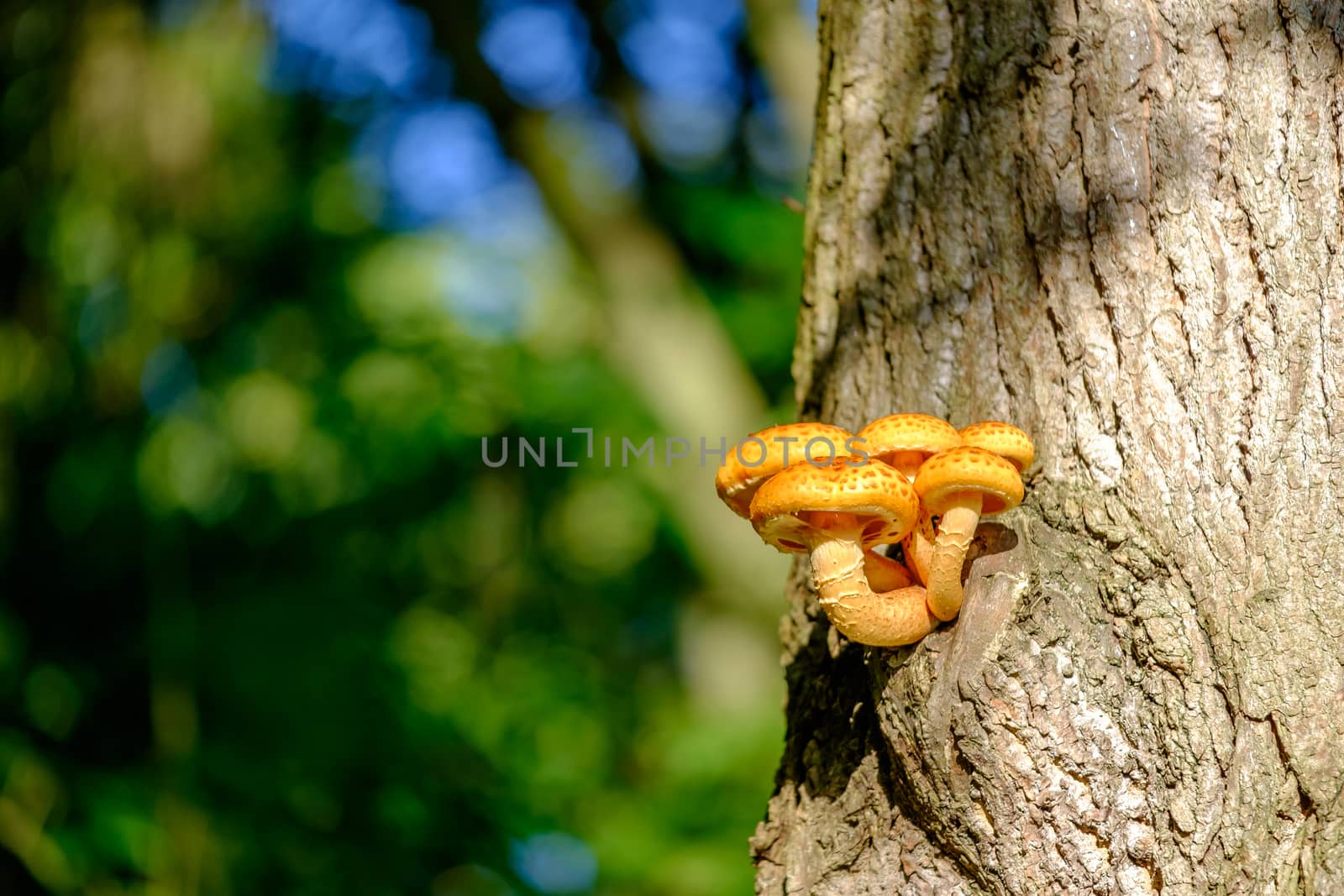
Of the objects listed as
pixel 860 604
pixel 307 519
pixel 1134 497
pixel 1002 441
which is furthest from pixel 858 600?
pixel 307 519

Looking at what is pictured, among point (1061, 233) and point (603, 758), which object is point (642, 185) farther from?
point (1061, 233)

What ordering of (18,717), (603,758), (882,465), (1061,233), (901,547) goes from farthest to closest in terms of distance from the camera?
(603,758) < (18,717) < (901,547) < (1061,233) < (882,465)

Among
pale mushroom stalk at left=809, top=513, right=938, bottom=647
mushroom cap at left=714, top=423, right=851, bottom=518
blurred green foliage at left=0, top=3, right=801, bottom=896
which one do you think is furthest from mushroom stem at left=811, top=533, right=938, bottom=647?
blurred green foliage at left=0, top=3, right=801, bottom=896

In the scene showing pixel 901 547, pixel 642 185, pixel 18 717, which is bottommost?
pixel 18 717

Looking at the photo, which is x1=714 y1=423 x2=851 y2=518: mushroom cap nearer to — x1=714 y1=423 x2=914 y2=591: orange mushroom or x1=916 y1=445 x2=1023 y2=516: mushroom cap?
x1=714 y1=423 x2=914 y2=591: orange mushroom

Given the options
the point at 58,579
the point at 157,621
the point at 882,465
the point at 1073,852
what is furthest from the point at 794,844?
the point at 58,579

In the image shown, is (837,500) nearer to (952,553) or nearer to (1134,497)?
(952,553)

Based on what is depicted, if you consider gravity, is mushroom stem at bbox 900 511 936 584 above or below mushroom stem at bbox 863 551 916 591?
above
